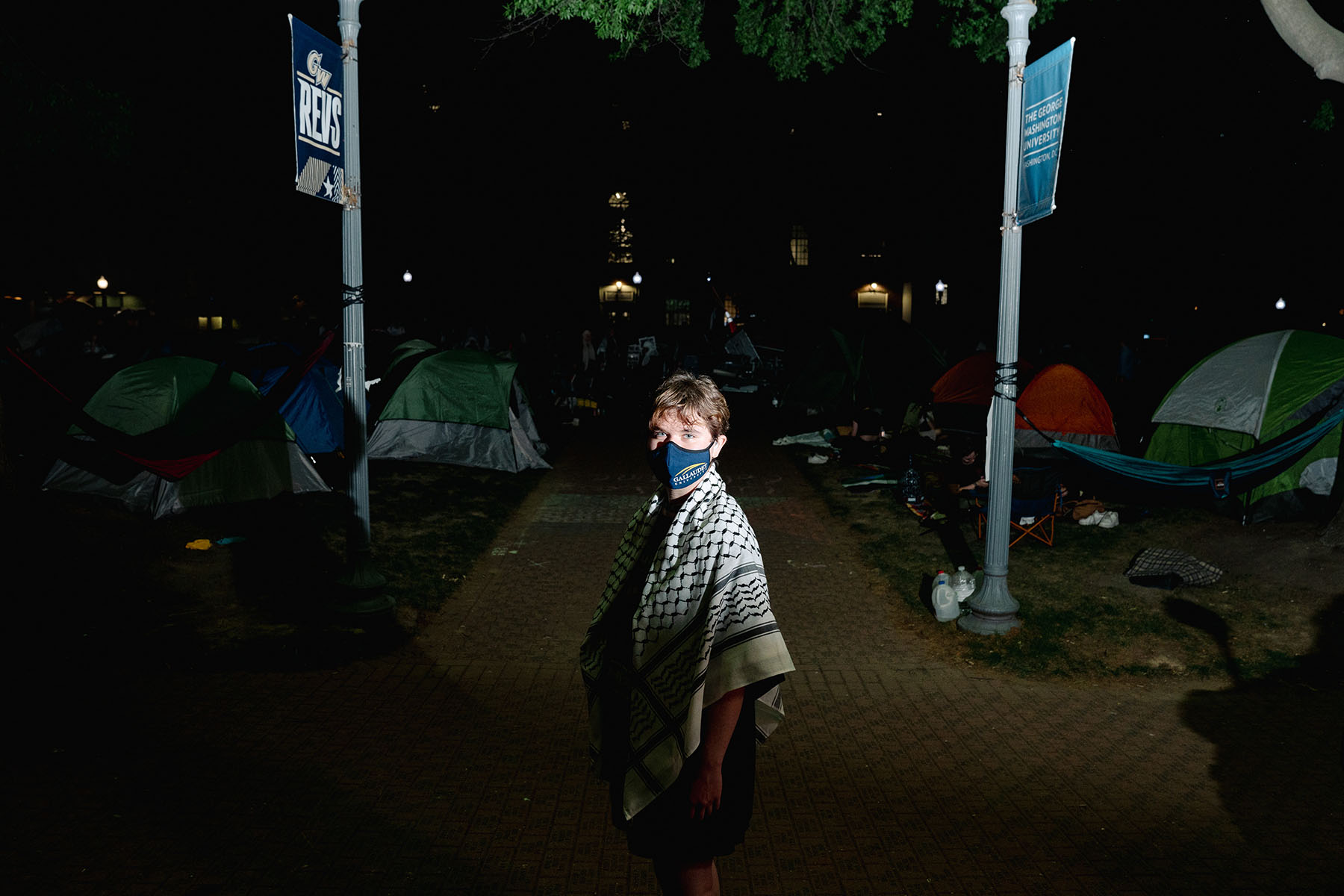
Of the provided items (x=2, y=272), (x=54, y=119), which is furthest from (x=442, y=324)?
(x=54, y=119)

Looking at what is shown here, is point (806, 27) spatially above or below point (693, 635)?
above

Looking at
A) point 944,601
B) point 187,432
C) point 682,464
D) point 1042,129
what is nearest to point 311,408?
point 187,432

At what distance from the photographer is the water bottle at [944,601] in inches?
300

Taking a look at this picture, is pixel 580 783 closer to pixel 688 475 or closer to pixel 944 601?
pixel 688 475

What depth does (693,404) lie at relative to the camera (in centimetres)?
293

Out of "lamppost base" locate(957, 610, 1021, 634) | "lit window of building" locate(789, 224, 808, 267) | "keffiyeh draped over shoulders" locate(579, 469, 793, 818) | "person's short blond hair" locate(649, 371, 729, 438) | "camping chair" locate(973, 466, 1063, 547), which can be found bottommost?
"lamppost base" locate(957, 610, 1021, 634)

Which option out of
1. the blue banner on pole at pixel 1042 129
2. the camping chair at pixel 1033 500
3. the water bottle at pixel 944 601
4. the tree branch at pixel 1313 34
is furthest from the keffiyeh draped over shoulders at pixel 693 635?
the camping chair at pixel 1033 500

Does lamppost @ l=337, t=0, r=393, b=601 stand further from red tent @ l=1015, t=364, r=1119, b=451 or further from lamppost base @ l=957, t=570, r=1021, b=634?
red tent @ l=1015, t=364, r=1119, b=451

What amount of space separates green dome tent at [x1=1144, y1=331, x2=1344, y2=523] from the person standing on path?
8.91m

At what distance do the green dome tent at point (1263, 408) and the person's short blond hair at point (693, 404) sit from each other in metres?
8.83

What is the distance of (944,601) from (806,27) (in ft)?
28.0

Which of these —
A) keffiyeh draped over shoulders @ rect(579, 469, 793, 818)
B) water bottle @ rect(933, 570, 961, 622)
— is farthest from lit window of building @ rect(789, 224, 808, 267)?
keffiyeh draped over shoulders @ rect(579, 469, 793, 818)

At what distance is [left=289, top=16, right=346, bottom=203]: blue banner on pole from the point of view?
620 cm

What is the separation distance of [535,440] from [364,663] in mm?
9121
